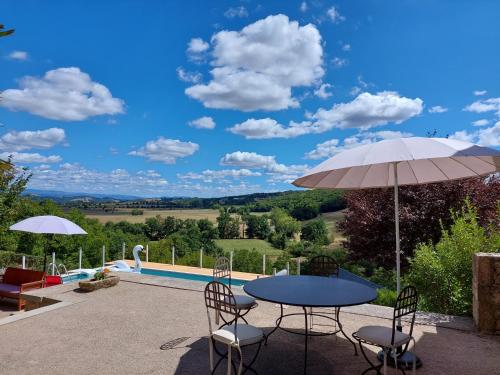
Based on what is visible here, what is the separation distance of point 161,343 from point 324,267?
2417mm

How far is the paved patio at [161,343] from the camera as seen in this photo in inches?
147

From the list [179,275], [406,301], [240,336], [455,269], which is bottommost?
[179,275]

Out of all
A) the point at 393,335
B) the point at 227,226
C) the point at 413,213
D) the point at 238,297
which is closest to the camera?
the point at 393,335

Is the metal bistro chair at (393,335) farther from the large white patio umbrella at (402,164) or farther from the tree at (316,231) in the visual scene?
the tree at (316,231)

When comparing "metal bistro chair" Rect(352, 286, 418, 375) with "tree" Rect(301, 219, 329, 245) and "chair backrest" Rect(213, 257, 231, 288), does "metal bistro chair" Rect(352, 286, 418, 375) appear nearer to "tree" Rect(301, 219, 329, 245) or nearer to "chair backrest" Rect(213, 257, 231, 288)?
"chair backrest" Rect(213, 257, 231, 288)

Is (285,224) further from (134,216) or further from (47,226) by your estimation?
(47,226)

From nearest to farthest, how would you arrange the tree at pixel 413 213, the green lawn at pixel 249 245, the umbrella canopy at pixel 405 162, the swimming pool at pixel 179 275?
the umbrella canopy at pixel 405 162
the tree at pixel 413 213
the swimming pool at pixel 179 275
the green lawn at pixel 249 245

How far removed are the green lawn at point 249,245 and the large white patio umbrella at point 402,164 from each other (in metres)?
31.4

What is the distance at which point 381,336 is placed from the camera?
3275mm

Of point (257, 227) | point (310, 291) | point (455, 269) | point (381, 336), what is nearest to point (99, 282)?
point (310, 291)

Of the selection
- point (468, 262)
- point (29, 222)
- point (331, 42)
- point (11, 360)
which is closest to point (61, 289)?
point (29, 222)

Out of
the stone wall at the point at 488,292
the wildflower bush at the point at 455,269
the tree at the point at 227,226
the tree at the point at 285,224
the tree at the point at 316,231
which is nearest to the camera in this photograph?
the stone wall at the point at 488,292

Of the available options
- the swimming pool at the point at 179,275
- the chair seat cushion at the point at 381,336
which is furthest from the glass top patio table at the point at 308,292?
the swimming pool at the point at 179,275

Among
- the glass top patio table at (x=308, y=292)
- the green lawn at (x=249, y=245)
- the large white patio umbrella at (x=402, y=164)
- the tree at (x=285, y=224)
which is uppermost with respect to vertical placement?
the large white patio umbrella at (x=402, y=164)
